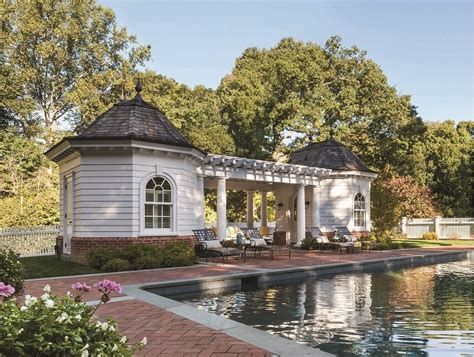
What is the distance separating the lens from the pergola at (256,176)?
59.0 feet

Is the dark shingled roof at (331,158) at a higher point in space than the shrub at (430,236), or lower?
higher

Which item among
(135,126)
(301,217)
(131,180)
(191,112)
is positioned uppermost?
(191,112)

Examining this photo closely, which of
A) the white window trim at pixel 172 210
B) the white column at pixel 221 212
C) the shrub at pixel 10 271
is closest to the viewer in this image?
the shrub at pixel 10 271

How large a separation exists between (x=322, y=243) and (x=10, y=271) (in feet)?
48.5

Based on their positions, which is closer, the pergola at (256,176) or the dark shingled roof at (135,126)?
the dark shingled roof at (135,126)

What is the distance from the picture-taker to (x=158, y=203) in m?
14.8

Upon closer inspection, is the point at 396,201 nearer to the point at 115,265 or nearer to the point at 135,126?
the point at 135,126

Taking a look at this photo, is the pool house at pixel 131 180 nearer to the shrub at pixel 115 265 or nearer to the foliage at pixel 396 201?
the shrub at pixel 115 265

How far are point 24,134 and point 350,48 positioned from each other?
93.4ft

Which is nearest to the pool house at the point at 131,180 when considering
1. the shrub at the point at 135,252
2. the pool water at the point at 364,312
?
the shrub at the point at 135,252

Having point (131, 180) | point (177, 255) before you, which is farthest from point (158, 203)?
point (177, 255)

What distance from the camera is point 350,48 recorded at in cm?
3853

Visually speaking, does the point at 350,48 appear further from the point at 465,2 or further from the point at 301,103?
the point at 465,2

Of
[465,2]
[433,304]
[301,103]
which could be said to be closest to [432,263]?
[433,304]
